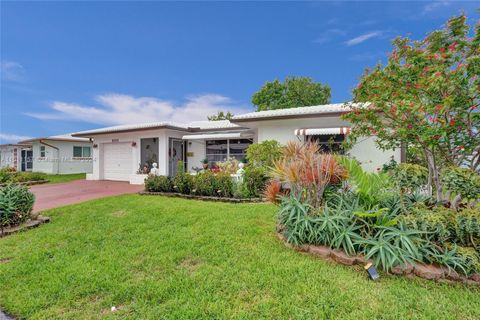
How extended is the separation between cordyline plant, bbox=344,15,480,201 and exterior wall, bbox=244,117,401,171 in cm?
664

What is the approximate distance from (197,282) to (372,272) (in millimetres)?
3432

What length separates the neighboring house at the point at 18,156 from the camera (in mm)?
35312

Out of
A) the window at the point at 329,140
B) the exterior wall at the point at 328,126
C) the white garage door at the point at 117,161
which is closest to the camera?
the exterior wall at the point at 328,126

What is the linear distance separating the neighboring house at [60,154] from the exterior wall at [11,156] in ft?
12.7

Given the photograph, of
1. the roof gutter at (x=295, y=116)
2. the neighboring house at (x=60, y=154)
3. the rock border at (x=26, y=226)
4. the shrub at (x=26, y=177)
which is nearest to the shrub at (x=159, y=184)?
the rock border at (x=26, y=226)

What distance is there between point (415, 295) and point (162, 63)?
67.8 ft

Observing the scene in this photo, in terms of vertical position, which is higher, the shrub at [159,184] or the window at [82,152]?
the window at [82,152]

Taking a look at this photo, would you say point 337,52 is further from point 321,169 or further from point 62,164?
point 62,164

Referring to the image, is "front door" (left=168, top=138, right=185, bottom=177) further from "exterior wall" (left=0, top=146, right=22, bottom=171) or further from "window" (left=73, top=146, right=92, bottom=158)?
"exterior wall" (left=0, top=146, right=22, bottom=171)

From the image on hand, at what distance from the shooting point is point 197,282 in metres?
4.42

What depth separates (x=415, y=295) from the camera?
3.96 meters

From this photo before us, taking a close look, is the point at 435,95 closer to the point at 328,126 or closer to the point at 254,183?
the point at 254,183

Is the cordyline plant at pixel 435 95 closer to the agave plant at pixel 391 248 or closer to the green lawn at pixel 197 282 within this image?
the agave plant at pixel 391 248

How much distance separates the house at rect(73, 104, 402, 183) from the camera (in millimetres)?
14609
